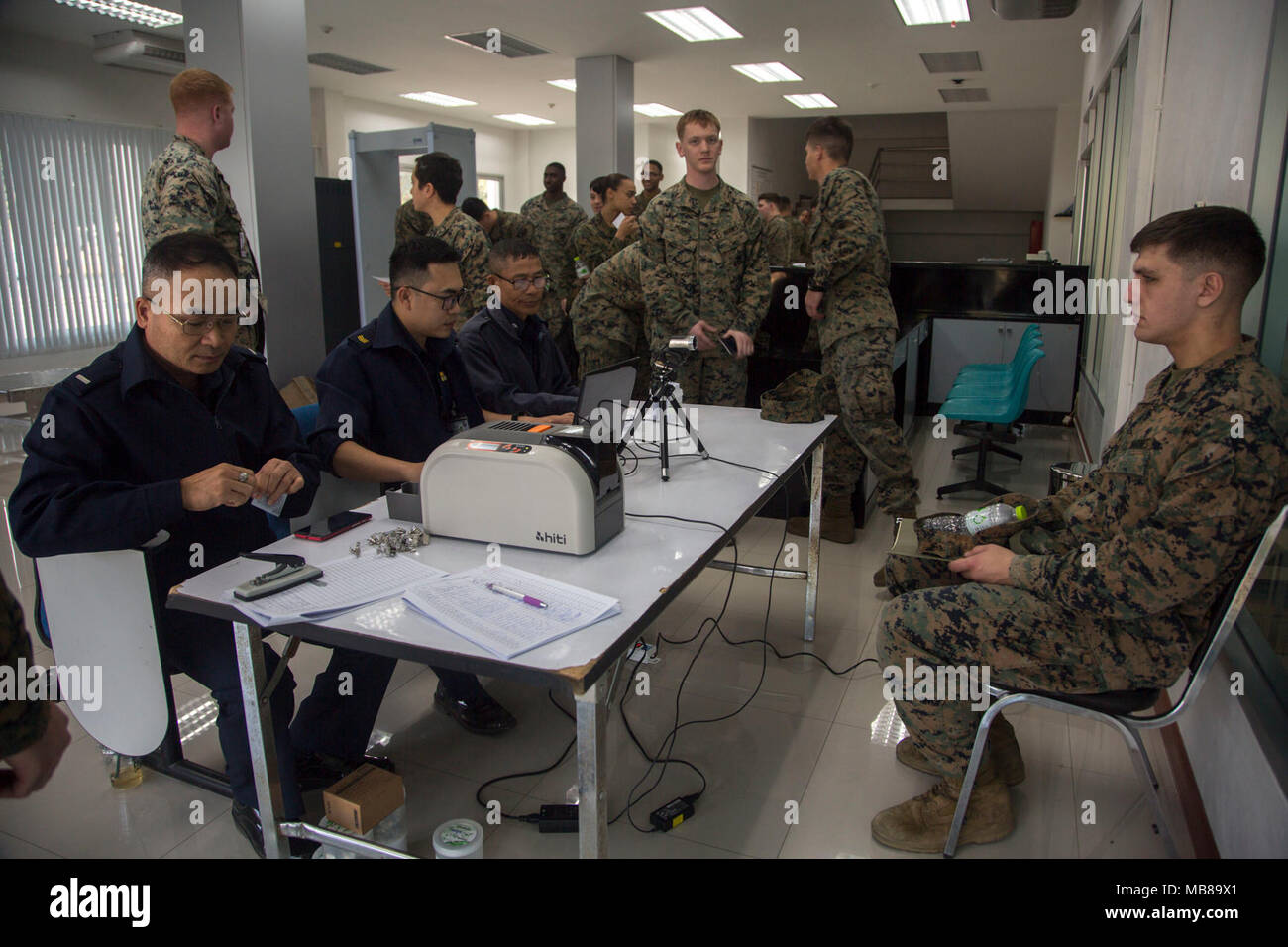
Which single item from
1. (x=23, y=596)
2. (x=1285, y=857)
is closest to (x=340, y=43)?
(x=23, y=596)

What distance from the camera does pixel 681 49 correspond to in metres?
7.73

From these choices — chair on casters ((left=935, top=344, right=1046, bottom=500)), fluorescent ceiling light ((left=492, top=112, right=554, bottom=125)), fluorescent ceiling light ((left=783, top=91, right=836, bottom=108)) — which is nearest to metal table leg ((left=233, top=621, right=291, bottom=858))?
chair on casters ((left=935, top=344, right=1046, bottom=500))

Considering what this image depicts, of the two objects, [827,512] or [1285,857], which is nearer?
[1285,857]

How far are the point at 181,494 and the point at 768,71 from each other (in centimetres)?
848

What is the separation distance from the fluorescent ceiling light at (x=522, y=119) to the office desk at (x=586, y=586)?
10830 mm

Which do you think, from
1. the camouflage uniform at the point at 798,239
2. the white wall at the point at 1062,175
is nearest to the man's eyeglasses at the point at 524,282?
the camouflage uniform at the point at 798,239

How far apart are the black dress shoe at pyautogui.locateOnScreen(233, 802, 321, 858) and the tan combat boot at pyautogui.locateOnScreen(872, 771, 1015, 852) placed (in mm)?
1235

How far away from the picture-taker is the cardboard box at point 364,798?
1764mm

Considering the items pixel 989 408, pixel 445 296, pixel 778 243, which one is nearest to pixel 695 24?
pixel 778 243

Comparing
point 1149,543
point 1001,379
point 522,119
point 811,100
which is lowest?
point 1001,379

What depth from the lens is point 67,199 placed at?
7.34m

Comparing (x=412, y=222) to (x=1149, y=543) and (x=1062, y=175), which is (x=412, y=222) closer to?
(x=1149, y=543)

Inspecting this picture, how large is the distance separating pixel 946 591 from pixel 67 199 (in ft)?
27.0
